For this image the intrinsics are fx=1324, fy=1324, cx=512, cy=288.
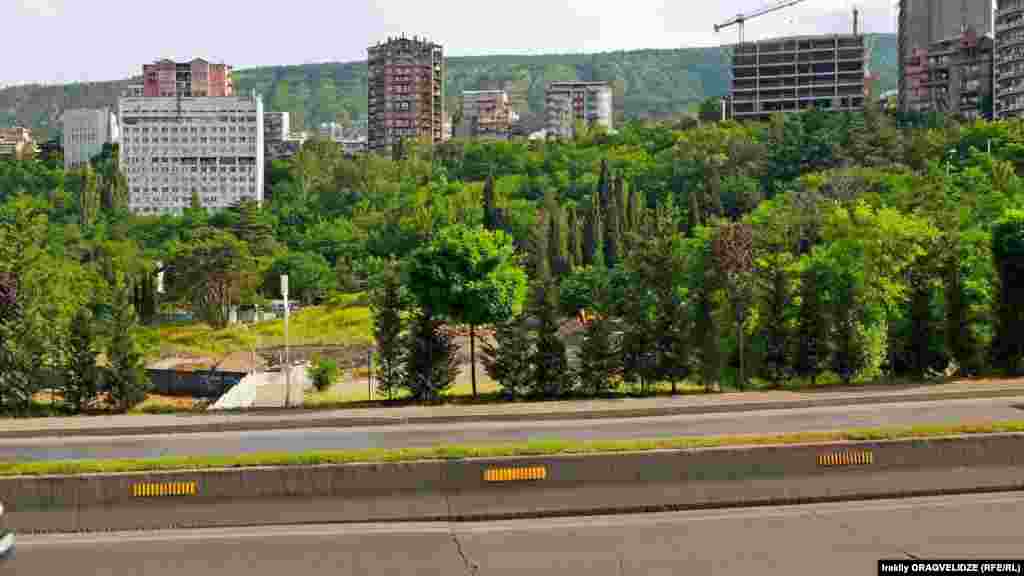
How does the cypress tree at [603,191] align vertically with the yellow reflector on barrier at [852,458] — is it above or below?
above

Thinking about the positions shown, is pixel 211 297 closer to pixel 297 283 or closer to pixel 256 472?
pixel 297 283

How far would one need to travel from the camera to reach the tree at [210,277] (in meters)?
107

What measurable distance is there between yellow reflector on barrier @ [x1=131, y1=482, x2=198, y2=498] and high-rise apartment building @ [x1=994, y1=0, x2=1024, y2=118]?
12657 cm

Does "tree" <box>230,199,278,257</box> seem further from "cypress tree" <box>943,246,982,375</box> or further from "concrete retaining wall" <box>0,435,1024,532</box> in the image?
"concrete retaining wall" <box>0,435,1024,532</box>

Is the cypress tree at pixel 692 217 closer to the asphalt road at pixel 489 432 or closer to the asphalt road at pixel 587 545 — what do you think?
the asphalt road at pixel 489 432

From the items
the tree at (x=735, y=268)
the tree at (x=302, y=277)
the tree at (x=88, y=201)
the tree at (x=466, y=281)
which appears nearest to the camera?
the tree at (x=466, y=281)

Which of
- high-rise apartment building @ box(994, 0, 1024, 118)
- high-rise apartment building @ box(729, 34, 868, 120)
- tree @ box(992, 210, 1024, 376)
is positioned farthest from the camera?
high-rise apartment building @ box(729, 34, 868, 120)

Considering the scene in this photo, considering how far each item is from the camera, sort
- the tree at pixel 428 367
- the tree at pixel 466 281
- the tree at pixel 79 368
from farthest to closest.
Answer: the tree at pixel 466 281 < the tree at pixel 428 367 < the tree at pixel 79 368

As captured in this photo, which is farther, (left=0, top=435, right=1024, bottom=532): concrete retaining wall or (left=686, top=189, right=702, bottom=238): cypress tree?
(left=686, top=189, right=702, bottom=238): cypress tree

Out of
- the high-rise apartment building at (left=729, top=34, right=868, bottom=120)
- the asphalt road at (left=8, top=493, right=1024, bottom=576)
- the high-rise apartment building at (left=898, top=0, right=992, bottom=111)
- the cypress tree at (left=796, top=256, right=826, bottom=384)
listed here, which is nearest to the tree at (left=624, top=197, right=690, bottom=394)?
the cypress tree at (left=796, top=256, right=826, bottom=384)

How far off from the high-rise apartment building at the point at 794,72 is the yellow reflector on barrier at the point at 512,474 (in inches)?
6780

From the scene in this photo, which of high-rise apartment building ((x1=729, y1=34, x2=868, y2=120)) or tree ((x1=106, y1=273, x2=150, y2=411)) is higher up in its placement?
high-rise apartment building ((x1=729, y1=34, x2=868, y2=120))

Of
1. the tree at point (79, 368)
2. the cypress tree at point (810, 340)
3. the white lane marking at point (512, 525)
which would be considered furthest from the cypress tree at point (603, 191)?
the white lane marking at point (512, 525)

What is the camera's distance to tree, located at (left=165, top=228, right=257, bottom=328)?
106812 millimetres
